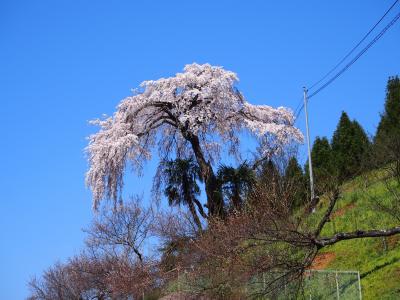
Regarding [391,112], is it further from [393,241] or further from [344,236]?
[344,236]

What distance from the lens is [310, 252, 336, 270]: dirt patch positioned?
82.6 ft

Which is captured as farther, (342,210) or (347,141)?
(347,141)

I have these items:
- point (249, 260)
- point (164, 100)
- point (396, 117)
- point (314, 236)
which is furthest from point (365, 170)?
point (314, 236)

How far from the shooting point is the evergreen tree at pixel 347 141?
4825 cm

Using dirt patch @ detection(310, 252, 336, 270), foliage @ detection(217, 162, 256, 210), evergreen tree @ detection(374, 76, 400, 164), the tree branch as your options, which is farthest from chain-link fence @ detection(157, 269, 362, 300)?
evergreen tree @ detection(374, 76, 400, 164)

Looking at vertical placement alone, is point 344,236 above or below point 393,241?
below

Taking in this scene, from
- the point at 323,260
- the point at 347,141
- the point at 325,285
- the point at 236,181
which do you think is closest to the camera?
the point at 325,285

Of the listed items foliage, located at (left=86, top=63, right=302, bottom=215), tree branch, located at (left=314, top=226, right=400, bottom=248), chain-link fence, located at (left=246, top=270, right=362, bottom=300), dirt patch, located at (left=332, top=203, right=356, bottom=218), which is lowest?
chain-link fence, located at (left=246, top=270, right=362, bottom=300)

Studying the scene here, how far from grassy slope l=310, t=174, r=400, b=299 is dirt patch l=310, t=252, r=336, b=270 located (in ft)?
0.64

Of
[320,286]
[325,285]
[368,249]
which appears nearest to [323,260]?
[368,249]

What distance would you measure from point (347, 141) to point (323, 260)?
85.7ft

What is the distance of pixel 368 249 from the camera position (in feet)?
79.3

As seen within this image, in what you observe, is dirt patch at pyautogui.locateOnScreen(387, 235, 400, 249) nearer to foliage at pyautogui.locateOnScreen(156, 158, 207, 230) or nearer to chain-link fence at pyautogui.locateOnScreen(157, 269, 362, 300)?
chain-link fence at pyautogui.locateOnScreen(157, 269, 362, 300)

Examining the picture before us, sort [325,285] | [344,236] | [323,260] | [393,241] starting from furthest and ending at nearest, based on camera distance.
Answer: [323,260] → [393,241] → [325,285] → [344,236]
